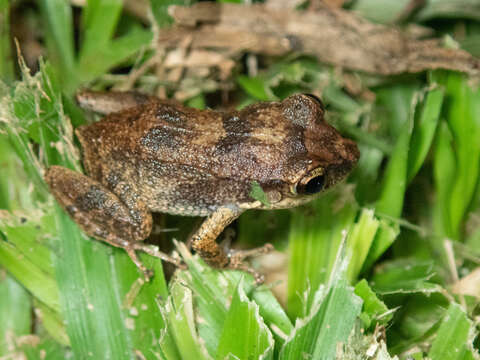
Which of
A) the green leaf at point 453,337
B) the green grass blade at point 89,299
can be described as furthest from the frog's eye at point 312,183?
the green grass blade at point 89,299

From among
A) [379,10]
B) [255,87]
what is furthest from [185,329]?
[379,10]

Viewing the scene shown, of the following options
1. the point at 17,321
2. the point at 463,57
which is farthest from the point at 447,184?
the point at 17,321

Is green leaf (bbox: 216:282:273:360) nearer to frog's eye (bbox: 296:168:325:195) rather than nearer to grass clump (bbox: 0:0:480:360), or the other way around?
grass clump (bbox: 0:0:480:360)

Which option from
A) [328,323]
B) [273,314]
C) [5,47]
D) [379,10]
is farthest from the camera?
[379,10]

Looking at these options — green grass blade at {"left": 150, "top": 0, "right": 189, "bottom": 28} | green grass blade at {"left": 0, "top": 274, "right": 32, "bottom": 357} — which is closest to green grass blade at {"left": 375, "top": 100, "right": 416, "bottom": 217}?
green grass blade at {"left": 150, "top": 0, "right": 189, "bottom": 28}

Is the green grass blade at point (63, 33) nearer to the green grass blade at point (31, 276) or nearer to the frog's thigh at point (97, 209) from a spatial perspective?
the frog's thigh at point (97, 209)

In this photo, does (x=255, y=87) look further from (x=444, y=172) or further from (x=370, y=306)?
(x=370, y=306)

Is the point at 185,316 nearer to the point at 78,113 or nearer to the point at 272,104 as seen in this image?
the point at 272,104
